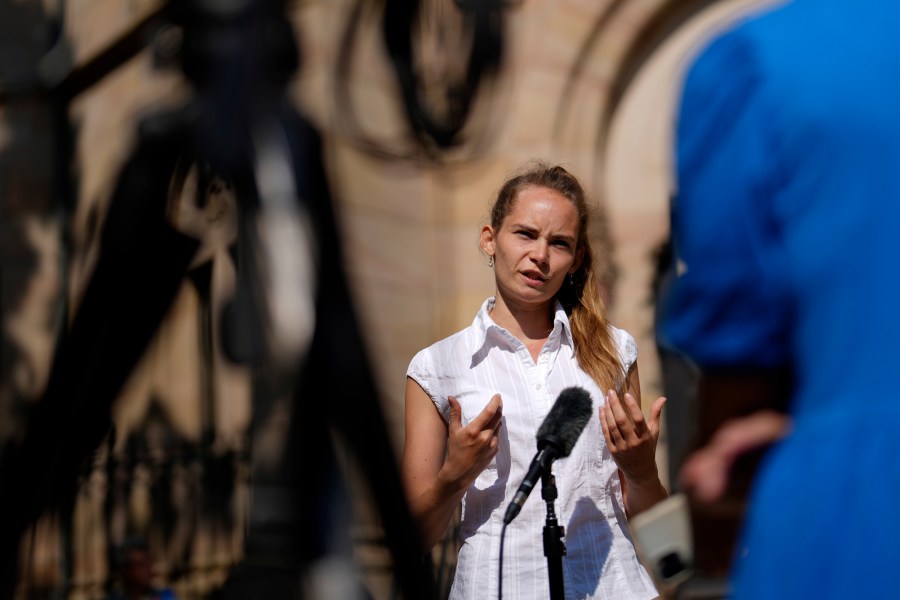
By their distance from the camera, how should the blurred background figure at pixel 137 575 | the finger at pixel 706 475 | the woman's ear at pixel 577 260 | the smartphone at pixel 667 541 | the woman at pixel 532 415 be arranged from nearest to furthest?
the finger at pixel 706 475 < the smartphone at pixel 667 541 < the woman at pixel 532 415 < the woman's ear at pixel 577 260 < the blurred background figure at pixel 137 575

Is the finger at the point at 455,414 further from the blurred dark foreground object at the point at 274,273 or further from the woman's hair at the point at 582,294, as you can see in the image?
the blurred dark foreground object at the point at 274,273

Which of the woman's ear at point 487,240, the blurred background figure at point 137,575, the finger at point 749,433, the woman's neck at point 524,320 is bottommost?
the finger at point 749,433

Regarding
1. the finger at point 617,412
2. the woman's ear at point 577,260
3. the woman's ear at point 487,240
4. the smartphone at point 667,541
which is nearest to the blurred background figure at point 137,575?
the woman's ear at point 487,240

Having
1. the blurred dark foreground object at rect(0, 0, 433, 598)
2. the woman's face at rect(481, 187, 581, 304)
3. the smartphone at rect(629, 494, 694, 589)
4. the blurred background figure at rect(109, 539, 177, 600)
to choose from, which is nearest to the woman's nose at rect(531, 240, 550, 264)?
the woman's face at rect(481, 187, 581, 304)

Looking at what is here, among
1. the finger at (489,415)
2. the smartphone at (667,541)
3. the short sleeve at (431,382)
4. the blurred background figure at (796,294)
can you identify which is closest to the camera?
the blurred background figure at (796,294)

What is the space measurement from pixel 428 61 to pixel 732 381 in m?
1.27

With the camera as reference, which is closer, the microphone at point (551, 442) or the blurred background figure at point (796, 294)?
the blurred background figure at point (796, 294)

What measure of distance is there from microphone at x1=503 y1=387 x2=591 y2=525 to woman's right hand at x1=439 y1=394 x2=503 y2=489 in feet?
0.28

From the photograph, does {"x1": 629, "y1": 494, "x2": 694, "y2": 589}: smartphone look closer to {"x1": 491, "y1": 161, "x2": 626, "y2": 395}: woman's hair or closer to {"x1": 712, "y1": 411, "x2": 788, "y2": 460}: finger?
{"x1": 712, "y1": 411, "x2": 788, "y2": 460}: finger

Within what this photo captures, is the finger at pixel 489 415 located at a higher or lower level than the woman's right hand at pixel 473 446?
higher

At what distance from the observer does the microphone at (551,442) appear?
235cm

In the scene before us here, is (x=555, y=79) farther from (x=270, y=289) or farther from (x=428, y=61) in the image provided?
(x=270, y=289)

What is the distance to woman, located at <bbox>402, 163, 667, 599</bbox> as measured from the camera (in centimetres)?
240

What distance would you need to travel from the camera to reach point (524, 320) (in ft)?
8.77
